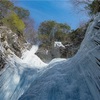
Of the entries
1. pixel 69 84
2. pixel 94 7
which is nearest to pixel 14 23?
pixel 94 7

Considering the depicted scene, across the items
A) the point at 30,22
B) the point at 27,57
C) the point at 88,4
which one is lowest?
the point at 27,57

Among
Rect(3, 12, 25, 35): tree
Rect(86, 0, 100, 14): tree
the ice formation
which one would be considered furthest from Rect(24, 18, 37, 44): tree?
the ice formation

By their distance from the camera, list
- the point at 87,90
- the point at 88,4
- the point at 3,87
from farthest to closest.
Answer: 1. the point at 88,4
2. the point at 3,87
3. the point at 87,90

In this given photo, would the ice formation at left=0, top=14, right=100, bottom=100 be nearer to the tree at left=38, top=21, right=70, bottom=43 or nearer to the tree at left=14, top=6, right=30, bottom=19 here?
the tree at left=14, top=6, right=30, bottom=19

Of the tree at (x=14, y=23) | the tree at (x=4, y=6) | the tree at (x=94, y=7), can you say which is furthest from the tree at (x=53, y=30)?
the tree at (x=94, y=7)

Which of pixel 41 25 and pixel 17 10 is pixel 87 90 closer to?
pixel 17 10

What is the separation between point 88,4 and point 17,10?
17.8 ft

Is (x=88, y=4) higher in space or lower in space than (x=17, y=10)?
higher

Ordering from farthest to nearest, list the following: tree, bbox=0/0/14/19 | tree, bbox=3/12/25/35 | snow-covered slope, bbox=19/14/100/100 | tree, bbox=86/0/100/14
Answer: tree, bbox=0/0/14/19, tree, bbox=3/12/25/35, tree, bbox=86/0/100/14, snow-covered slope, bbox=19/14/100/100

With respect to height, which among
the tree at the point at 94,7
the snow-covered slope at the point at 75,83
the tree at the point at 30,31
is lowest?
the tree at the point at 30,31

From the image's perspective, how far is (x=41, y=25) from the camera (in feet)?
52.5

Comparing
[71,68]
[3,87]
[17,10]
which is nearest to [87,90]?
[71,68]

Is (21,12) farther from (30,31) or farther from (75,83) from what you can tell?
(75,83)

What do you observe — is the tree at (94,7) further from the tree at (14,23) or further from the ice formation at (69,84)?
the ice formation at (69,84)
